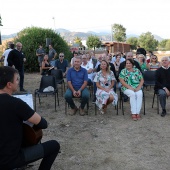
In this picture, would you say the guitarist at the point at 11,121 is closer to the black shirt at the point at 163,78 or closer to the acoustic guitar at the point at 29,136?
the acoustic guitar at the point at 29,136

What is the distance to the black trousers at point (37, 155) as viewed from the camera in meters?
2.31

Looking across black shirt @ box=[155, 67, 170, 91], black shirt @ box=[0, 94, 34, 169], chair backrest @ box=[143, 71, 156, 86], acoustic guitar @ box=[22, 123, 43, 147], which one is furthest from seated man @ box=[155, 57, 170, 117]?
black shirt @ box=[0, 94, 34, 169]

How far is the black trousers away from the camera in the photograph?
91.1 inches

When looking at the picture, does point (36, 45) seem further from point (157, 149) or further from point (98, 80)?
point (157, 149)

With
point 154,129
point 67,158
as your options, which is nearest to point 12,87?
point 67,158

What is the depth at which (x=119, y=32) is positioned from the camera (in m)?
72.9

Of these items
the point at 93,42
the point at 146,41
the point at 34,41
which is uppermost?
the point at 146,41

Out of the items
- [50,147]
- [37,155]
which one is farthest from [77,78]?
[37,155]

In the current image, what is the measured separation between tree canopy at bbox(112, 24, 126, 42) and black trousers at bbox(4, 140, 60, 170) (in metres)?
70.1

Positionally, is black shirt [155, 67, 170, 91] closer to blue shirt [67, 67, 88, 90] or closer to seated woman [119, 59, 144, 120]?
seated woman [119, 59, 144, 120]

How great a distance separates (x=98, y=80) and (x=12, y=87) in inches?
148

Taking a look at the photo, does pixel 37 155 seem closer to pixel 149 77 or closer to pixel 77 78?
pixel 77 78

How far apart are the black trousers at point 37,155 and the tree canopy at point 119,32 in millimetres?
70097

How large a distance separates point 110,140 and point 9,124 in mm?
2442
